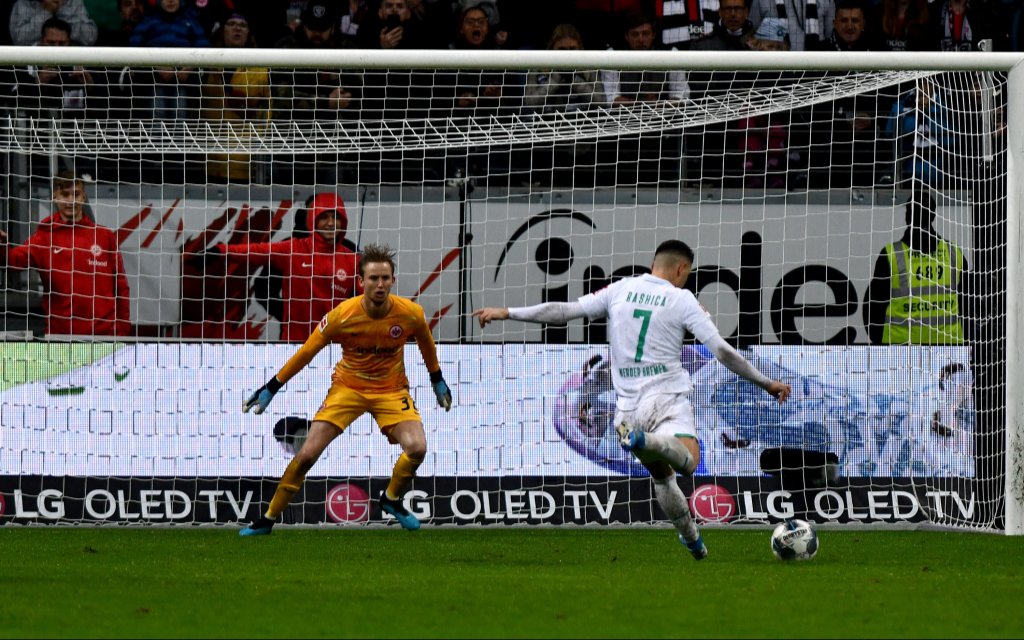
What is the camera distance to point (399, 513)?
10016mm

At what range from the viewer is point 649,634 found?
5.11m

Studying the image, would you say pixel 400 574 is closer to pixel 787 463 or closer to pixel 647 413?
pixel 647 413

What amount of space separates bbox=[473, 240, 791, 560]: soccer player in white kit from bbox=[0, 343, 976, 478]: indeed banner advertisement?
2.71 meters

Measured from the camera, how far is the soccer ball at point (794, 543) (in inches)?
312

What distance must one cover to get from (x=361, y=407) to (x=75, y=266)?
2927 millimetres

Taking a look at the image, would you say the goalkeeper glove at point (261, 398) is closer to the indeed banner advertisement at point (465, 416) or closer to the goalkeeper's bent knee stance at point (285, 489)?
the goalkeeper's bent knee stance at point (285, 489)

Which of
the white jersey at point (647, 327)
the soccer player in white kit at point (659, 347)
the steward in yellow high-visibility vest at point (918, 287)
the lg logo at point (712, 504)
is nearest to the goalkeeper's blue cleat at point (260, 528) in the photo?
the soccer player in white kit at point (659, 347)

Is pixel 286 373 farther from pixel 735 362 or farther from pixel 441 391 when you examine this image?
pixel 735 362

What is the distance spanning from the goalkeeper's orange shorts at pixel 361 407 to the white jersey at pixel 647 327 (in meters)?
2.25

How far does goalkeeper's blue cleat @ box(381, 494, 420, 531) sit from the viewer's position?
10016 millimetres

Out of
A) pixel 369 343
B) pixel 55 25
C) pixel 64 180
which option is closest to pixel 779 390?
pixel 369 343

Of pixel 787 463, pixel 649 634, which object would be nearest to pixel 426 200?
pixel 787 463

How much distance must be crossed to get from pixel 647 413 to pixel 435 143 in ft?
15.1

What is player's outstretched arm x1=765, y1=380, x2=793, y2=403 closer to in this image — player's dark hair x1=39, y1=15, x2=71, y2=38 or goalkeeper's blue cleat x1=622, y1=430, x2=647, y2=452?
goalkeeper's blue cleat x1=622, y1=430, x2=647, y2=452
